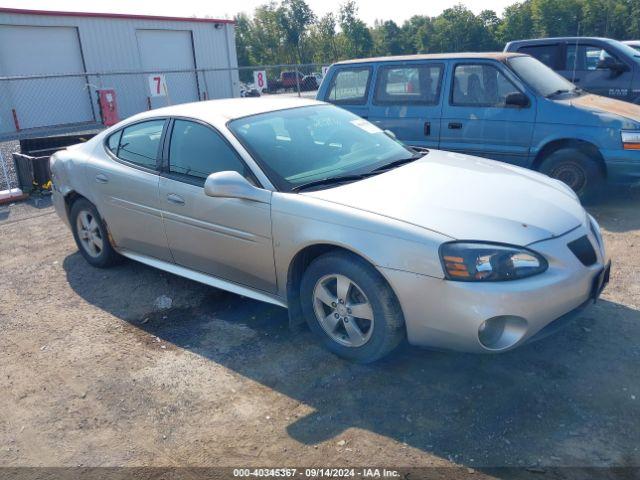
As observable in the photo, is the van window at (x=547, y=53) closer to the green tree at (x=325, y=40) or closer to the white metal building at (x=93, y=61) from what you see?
the white metal building at (x=93, y=61)

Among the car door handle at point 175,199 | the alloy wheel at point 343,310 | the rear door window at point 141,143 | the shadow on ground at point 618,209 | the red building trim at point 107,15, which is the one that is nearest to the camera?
the alloy wheel at point 343,310

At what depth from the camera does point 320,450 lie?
2793 mm

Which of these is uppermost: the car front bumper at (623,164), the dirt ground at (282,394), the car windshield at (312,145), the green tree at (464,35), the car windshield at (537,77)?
the green tree at (464,35)

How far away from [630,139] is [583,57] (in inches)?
141

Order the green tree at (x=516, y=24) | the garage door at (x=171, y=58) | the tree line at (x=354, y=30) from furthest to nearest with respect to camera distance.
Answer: the green tree at (x=516, y=24)
the tree line at (x=354, y=30)
the garage door at (x=171, y=58)

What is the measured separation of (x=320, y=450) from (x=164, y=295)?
2.46m

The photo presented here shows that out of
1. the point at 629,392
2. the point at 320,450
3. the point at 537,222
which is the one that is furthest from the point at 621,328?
the point at 320,450

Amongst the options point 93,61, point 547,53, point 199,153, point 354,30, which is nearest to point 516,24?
point 354,30

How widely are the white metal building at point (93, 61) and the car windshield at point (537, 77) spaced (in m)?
11.6

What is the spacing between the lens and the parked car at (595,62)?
28.3ft

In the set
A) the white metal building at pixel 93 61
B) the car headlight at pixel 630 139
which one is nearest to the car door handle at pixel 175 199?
the car headlight at pixel 630 139

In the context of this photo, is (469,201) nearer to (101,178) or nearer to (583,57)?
(101,178)

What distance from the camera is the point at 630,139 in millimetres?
6113

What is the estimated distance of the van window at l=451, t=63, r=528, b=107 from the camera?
6645 millimetres
